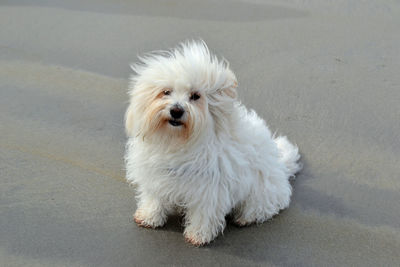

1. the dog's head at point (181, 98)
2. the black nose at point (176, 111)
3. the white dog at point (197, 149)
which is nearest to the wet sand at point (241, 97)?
the white dog at point (197, 149)

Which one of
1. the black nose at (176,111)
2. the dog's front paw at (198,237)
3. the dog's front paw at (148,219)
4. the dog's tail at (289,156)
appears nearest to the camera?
the black nose at (176,111)

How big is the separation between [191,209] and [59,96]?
196 cm

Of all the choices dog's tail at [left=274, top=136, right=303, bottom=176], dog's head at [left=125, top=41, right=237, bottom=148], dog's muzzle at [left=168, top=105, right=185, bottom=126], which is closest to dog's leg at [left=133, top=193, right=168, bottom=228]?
dog's head at [left=125, top=41, right=237, bottom=148]

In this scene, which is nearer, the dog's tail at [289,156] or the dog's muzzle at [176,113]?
the dog's muzzle at [176,113]

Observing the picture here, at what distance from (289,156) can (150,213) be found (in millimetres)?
1132

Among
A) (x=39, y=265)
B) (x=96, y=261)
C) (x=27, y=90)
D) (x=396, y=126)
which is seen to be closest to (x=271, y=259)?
(x=96, y=261)

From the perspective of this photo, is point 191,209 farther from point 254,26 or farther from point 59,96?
point 254,26

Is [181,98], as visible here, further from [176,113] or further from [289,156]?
[289,156]

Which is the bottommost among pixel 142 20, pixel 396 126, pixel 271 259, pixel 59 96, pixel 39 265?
pixel 39 265

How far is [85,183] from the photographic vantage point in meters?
3.35

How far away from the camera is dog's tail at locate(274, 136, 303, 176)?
11.4 ft

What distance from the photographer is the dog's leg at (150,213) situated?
3.02m

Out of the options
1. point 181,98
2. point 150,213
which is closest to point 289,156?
point 150,213

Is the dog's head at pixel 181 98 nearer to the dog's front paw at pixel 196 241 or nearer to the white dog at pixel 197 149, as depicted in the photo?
the white dog at pixel 197 149
